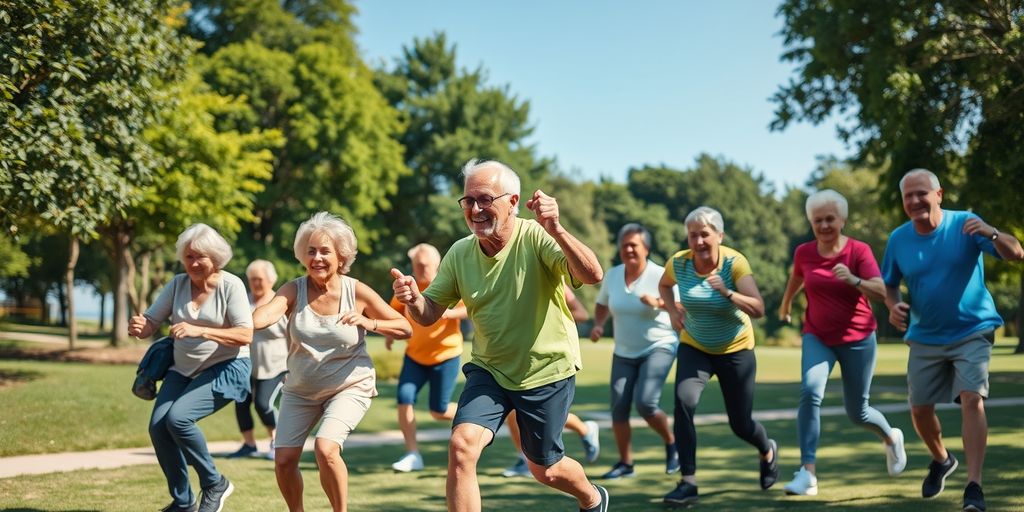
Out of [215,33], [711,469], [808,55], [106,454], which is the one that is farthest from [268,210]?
[711,469]

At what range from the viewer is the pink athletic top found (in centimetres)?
707

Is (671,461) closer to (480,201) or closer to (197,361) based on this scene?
(197,361)

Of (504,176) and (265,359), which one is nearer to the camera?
(504,176)

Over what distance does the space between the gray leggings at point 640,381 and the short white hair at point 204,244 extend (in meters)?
3.53

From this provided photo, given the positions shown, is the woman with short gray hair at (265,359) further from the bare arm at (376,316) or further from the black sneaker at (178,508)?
the bare arm at (376,316)

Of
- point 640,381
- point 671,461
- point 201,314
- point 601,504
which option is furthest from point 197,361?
point 671,461

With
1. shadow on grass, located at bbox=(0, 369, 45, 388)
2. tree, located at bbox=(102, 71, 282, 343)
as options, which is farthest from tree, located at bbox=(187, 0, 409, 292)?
shadow on grass, located at bbox=(0, 369, 45, 388)

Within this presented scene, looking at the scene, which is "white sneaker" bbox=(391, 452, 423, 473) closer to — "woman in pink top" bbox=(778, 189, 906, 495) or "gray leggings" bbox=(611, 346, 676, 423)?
"gray leggings" bbox=(611, 346, 676, 423)

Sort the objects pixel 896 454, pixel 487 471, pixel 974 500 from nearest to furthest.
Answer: pixel 974 500 → pixel 896 454 → pixel 487 471

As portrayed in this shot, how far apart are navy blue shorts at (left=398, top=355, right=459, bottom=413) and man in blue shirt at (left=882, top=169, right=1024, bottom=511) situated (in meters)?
4.17

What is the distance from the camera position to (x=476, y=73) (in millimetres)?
51875

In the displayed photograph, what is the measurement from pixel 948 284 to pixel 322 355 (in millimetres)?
4404

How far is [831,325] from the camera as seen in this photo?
7141 mm

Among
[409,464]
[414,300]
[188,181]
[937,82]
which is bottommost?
[409,464]
